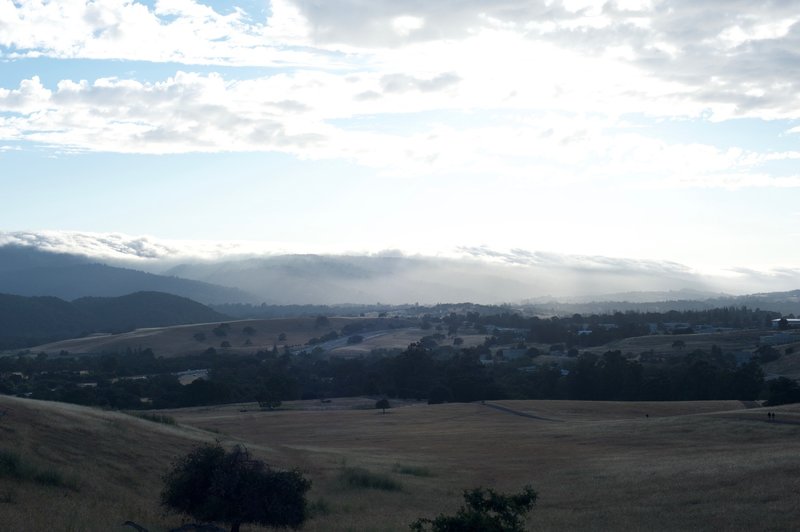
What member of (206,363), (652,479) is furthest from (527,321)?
(652,479)

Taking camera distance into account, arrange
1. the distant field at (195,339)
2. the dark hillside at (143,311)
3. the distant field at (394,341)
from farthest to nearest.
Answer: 1. the dark hillside at (143,311)
2. the distant field at (195,339)
3. the distant field at (394,341)

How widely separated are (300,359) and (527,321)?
47.1m

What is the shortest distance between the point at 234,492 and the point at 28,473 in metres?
6.12

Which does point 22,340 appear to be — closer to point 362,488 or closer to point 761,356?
point 761,356

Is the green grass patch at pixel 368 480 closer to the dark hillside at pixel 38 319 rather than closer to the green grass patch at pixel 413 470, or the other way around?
the green grass patch at pixel 413 470

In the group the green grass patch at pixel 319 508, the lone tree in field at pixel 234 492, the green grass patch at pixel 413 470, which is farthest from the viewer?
the green grass patch at pixel 413 470

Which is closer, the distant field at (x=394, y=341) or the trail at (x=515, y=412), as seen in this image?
the trail at (x=515, y=412)

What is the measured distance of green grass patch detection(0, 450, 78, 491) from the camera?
69.8 ft

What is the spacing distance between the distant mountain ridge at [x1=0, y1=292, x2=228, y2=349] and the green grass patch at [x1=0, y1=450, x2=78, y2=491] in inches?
4785

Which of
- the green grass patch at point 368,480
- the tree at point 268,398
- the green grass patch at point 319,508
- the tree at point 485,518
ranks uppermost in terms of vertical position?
the tree at point 485,518

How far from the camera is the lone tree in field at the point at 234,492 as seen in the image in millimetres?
18484

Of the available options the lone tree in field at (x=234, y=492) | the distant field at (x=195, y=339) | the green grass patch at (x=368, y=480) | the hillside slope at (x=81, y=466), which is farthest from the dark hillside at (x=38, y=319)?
the lone tree in field at (x=234, y=492)

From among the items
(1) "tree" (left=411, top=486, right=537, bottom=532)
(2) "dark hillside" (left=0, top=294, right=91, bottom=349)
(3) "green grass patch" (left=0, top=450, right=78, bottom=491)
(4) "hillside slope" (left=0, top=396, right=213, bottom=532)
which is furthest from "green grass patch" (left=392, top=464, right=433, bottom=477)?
(2) "dark hillside" (left=0, top=294, right=91, bottom=349)

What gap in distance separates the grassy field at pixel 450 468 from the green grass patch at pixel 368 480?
0.21 ft
